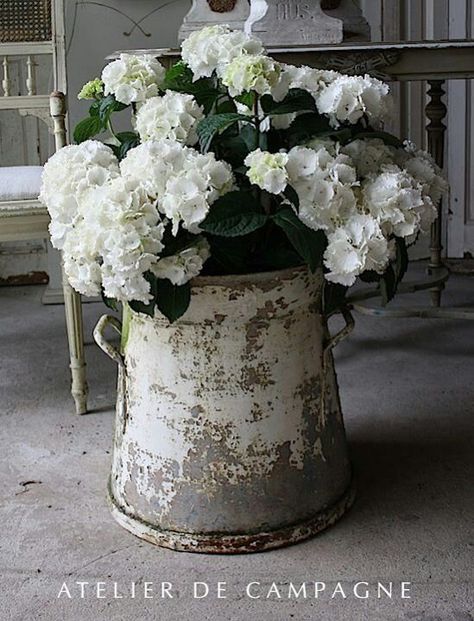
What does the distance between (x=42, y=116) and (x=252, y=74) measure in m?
0.96

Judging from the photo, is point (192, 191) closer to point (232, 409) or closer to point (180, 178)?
point (180, 178)

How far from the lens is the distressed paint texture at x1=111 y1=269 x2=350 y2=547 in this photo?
1.34 meters

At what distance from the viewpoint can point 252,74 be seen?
1265 mm

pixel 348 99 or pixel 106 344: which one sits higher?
pixel 348 99

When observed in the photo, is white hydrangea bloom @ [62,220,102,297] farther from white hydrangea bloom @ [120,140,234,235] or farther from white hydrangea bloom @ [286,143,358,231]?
white hydrangea bloom @ [286,143,358,231]

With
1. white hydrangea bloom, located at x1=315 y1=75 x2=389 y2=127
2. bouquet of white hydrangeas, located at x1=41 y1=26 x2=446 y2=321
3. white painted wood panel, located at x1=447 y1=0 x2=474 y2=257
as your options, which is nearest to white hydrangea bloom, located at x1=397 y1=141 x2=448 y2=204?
bouquet of white hydrangeas, located at x1=41 y1=26 x2=446 y2=321

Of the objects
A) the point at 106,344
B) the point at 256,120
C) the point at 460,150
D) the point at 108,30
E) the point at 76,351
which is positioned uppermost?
the point at 108,30

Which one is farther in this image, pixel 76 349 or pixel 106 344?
pixel 76 349

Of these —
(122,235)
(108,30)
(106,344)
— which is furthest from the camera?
(108,30)

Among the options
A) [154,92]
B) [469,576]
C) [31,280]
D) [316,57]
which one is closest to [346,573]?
[469,576]

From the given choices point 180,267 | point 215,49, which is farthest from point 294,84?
point 180,267

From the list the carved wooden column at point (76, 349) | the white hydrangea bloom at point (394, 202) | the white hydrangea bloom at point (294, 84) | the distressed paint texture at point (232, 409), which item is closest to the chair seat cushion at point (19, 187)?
the carved wooden column at point (76, 349)

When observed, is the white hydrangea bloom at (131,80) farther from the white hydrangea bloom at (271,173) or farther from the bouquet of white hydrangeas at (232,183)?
the white hydrangea bloom at (271,173)

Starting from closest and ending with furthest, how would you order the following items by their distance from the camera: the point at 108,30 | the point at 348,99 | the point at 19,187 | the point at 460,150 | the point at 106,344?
the point at 348,99, the point at 106,344, the point at 19,187, the point at 108,30, the point at 460,150
